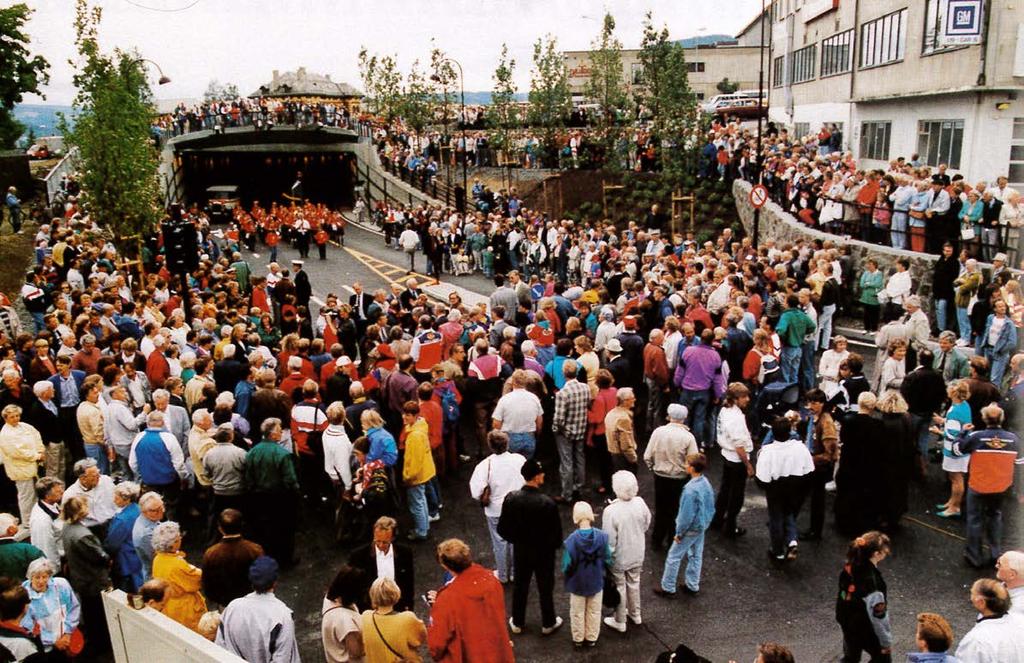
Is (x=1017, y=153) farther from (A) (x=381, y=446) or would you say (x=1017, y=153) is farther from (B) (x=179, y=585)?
(B) (x=179, y=585)

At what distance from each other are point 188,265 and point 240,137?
103 ft

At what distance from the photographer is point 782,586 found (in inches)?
299

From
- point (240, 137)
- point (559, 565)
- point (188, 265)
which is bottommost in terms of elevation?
point (559, 565)

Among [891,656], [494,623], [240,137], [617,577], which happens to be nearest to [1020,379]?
[891,656]

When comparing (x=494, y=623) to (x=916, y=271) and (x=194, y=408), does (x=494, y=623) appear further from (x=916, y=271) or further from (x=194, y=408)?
(x=916, y=271)

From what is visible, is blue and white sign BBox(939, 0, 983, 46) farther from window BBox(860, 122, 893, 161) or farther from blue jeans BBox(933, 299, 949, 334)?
blue jeans BBox(933, 299, 949, 334)

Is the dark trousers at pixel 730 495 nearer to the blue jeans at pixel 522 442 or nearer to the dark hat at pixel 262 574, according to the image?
the blue jeans at pixel 522 442

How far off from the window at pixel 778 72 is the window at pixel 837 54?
29.7ft

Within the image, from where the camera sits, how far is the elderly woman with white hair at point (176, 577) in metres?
5.71

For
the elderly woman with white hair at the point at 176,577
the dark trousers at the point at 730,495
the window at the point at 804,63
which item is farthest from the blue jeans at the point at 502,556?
the window at the point at 804,63

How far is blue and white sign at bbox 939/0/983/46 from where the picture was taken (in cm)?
1811

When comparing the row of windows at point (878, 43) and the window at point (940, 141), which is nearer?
the window at point (940, 141)

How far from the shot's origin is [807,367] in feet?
39.5

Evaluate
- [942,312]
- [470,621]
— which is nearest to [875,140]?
[942,312]
